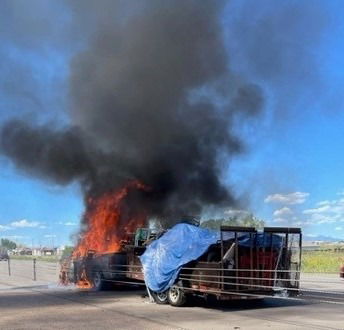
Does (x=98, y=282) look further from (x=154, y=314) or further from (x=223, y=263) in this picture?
(x=223, y=263)

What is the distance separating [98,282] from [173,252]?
539cm

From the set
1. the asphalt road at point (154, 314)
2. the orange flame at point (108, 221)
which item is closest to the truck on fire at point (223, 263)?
the asphalt road at point (154, 314)

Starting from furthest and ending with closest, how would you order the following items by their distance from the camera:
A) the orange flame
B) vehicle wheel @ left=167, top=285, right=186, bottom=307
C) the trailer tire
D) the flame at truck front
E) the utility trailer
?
the orange flame < the flame at truck front < the trailer tire < vehicle wheel @ left=167, top=285, right=186, bottom=307 < the utility trailer

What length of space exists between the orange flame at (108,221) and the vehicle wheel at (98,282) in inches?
54.0

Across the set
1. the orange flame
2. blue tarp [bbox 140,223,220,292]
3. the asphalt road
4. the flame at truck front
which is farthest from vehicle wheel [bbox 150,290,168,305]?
the orange flame

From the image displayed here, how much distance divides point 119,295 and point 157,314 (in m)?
4.64

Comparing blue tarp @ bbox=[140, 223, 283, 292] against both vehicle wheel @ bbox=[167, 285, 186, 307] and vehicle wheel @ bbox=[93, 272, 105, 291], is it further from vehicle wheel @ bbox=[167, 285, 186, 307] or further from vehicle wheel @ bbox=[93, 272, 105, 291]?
vehicle wheel @ bbox=[93, 272, 105, 291]

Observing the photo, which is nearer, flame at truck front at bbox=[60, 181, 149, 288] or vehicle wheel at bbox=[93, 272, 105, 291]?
vehicle wheel at bbox=[93, 272, 105, 291]

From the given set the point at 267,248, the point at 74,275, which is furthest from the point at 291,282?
the point at 74,275

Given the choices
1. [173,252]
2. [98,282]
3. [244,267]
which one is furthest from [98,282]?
[244,267]

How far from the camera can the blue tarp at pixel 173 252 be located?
1253 cm

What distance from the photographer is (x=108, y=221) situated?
66.5ft

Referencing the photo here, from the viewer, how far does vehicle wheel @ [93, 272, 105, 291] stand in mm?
17297

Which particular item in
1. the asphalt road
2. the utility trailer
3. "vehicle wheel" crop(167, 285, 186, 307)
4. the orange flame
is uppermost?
the orange flame
